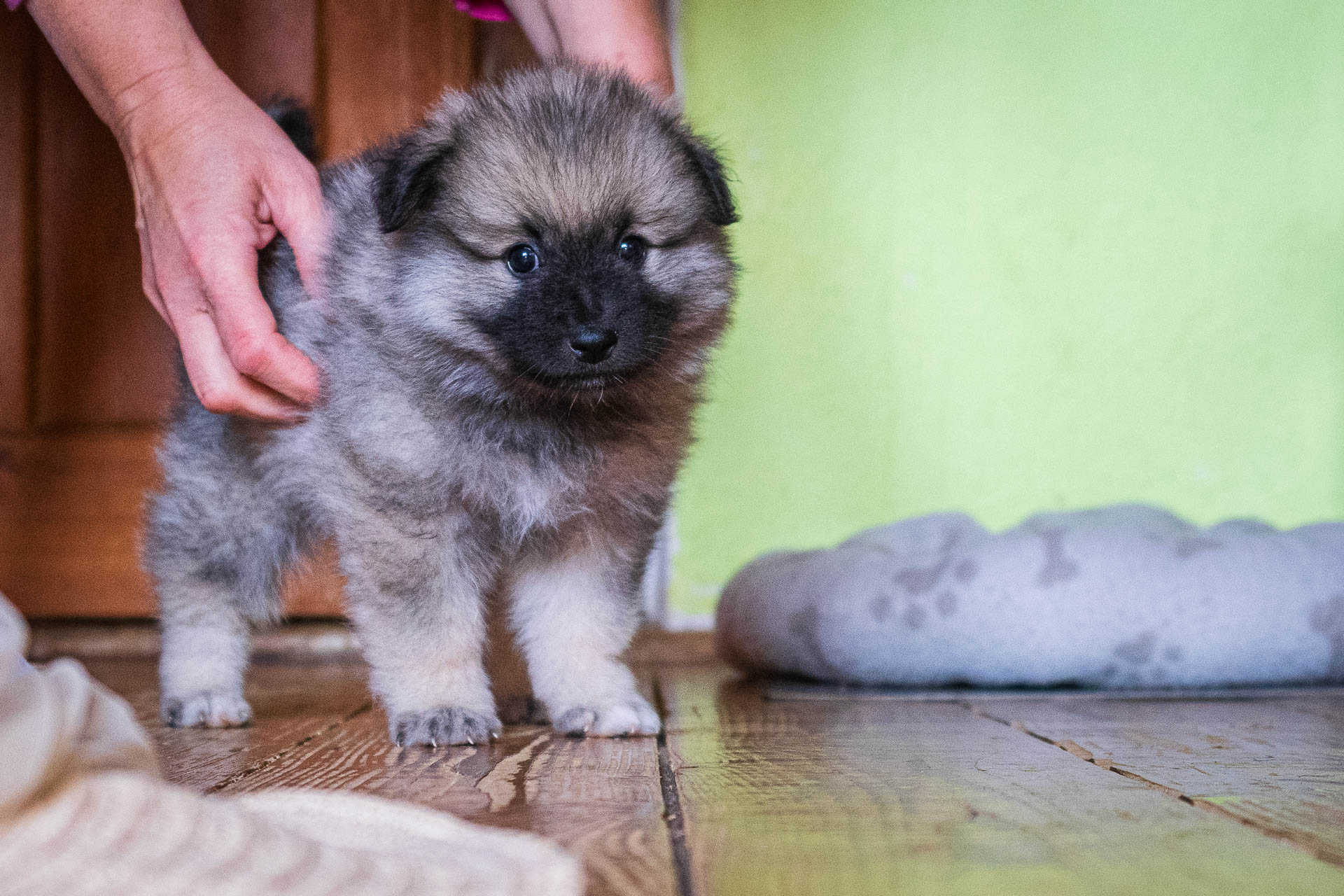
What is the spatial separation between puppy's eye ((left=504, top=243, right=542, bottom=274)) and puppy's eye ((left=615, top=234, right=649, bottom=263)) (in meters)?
0.12

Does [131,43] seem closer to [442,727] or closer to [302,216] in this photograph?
[302,216]

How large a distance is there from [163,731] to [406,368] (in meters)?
0.65

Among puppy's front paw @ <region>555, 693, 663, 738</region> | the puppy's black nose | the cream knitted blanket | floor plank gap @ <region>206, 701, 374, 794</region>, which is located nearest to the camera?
the cream knitted blanket

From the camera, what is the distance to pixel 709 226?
175 cm

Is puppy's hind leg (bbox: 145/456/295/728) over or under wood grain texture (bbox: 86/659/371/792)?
over

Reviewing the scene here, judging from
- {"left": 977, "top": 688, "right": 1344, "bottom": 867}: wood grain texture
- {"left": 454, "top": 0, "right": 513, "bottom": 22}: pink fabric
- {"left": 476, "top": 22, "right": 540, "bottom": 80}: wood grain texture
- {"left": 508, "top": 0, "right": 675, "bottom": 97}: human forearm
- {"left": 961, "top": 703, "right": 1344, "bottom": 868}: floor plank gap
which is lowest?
{"left": 977, "top": 688, "right": 1344, "bottom": 867}: wood grain texture

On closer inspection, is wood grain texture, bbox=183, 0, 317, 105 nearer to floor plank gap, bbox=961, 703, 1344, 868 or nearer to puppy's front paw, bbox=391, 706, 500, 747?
puppy's front paw, bbox=391, 706, 500, 747

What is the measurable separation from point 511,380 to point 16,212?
2217mm

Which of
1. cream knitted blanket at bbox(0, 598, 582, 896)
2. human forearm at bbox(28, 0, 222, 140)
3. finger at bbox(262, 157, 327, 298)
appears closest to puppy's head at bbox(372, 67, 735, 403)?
finger at bbox(262, 157, 327, 298)

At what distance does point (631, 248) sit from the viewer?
1650 millimetres

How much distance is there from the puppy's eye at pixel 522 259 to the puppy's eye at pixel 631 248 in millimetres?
116

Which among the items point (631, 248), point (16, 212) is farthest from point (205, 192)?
point (16, 212)

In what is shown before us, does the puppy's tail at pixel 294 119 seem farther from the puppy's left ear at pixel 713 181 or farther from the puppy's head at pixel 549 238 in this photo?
the puppy's left ear at pixel 713 181

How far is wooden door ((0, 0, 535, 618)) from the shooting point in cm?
307
